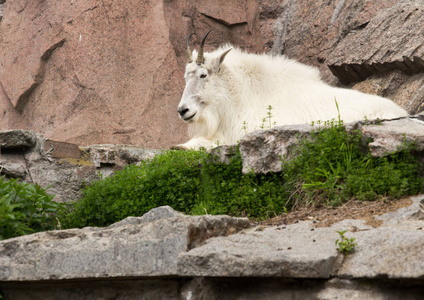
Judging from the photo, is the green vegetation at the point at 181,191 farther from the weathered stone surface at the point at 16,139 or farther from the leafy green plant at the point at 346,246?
the leafy green plant at the point at 346,246

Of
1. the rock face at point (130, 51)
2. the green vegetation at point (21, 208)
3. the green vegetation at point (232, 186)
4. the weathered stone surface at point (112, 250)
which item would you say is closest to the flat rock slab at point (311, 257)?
the weathered stone surface at point (112, 250)

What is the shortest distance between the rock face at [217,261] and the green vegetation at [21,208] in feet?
2.70

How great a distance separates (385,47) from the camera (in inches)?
325

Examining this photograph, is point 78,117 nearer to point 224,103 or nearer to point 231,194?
point 224,103

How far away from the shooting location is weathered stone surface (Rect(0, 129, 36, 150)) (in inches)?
268

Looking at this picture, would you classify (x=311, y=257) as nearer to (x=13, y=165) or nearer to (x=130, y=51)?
(x=13, y=165)

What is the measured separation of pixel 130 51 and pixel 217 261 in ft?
26.4

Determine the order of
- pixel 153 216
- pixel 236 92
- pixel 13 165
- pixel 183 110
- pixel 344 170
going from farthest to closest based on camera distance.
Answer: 1. pixel 236 92
2. pixel 183 110
3. pixel 13 165
4. pixel 344 170
5. pixel 153 216

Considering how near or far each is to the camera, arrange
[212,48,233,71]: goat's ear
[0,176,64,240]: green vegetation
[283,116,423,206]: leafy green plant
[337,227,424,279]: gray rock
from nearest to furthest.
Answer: [337,227,424,279]: gray rock
[283,116,423,206]: leafy green plant
[0,176,64,240]: green vegetation
[212,48,233,71]: goat's ear

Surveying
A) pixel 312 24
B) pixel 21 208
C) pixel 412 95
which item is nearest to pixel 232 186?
pixel 21 208

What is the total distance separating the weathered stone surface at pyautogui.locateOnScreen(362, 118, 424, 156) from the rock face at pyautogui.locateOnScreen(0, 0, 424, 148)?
4655mm

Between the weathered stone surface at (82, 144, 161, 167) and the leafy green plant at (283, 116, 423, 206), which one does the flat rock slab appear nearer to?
the leafy green plant at (283, 116, 423, 206)

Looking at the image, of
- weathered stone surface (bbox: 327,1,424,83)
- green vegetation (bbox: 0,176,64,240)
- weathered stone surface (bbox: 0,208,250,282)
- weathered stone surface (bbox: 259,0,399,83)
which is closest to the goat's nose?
weathered stone surface (bbox: 327,1,424,83)

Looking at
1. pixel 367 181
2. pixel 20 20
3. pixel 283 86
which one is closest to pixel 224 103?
pixel 283 86
